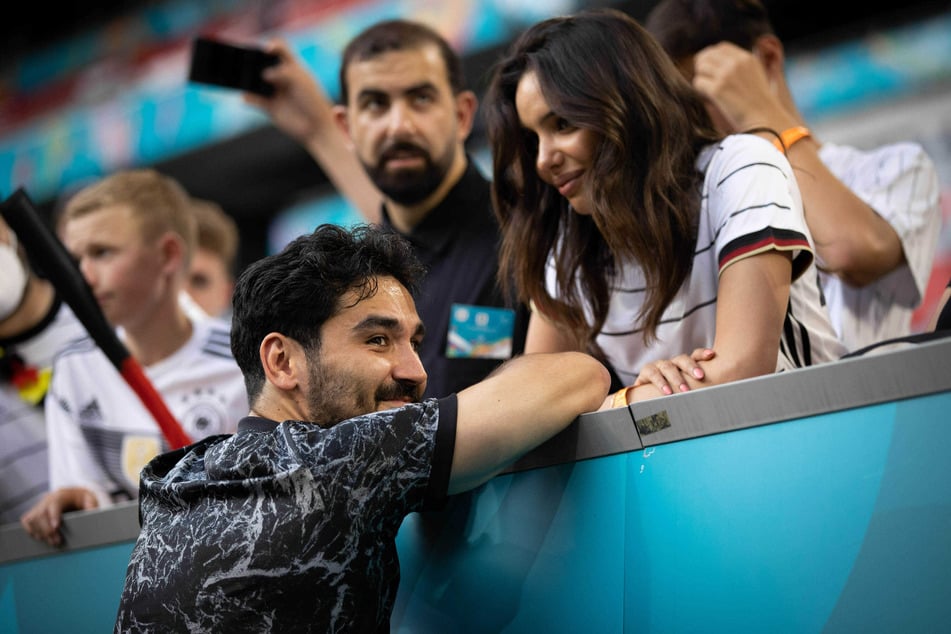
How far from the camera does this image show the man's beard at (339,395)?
1.33 metres

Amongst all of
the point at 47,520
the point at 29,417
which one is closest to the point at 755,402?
the point at 47,520

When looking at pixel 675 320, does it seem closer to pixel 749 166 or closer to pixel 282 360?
pixel 749 166

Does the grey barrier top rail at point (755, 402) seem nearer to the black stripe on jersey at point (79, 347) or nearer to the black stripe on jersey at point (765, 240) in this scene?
the black stripe on jersey at point (765, 240)

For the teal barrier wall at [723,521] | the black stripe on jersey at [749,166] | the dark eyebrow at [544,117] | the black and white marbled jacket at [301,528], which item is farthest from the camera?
the dark eyebrow at [544,117]

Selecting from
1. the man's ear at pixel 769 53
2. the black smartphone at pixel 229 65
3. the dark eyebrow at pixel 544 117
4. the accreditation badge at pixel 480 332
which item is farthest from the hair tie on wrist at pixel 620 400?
the black smartphone at pixel 229 65

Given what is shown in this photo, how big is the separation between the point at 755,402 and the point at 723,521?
0.12m

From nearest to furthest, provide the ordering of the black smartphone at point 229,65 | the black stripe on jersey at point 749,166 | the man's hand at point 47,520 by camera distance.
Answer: the black stripe on jersey at point 749,166 → the man's hand at point 47,520 → the black smartphone at point 229,65

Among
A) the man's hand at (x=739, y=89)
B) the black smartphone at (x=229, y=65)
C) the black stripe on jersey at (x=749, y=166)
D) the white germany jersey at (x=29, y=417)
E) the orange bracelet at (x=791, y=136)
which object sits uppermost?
the black smartphone at (x=229, y=65)

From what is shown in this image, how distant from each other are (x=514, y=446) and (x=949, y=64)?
2.87 meters

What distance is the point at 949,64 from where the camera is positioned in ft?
11.8

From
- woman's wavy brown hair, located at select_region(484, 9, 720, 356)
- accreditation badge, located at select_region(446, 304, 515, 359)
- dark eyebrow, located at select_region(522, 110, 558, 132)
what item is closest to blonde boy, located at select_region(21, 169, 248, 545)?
accreditation badge, located at select_region(446, 304, 515, 359)

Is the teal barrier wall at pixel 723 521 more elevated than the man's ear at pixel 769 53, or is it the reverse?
the man's ear at pixel 769 53

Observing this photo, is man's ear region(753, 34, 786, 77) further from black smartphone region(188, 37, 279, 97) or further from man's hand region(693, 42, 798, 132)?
black smartphone region(188, 37, 279, 97)

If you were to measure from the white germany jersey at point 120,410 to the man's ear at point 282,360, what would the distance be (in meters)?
1.14
